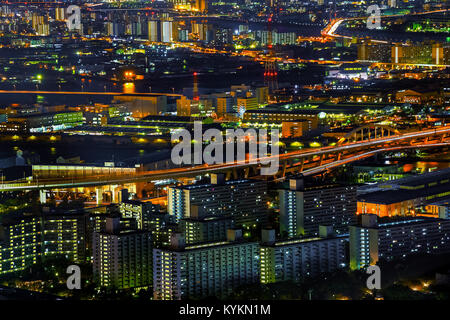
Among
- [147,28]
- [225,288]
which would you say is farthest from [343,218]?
[147,28]

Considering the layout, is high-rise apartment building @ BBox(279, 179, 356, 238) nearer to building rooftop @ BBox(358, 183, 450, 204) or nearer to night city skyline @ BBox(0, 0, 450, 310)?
night city skyline @ BBox(0, 0, 450, 310)

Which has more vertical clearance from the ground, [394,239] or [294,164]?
[394,239]

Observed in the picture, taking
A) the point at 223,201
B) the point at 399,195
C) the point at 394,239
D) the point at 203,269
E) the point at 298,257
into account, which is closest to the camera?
the point at 203,269

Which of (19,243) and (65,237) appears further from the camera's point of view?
(65,237)

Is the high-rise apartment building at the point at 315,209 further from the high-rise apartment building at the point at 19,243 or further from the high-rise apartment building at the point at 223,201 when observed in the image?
the high-rise apartment building at the point at 19,243

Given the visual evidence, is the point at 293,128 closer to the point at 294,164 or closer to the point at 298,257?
the point at 294,164

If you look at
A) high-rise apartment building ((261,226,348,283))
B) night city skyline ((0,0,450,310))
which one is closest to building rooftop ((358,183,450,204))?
night city skyline ((0,0,450,310))

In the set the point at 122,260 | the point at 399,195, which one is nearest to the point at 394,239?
the point at 399,195
